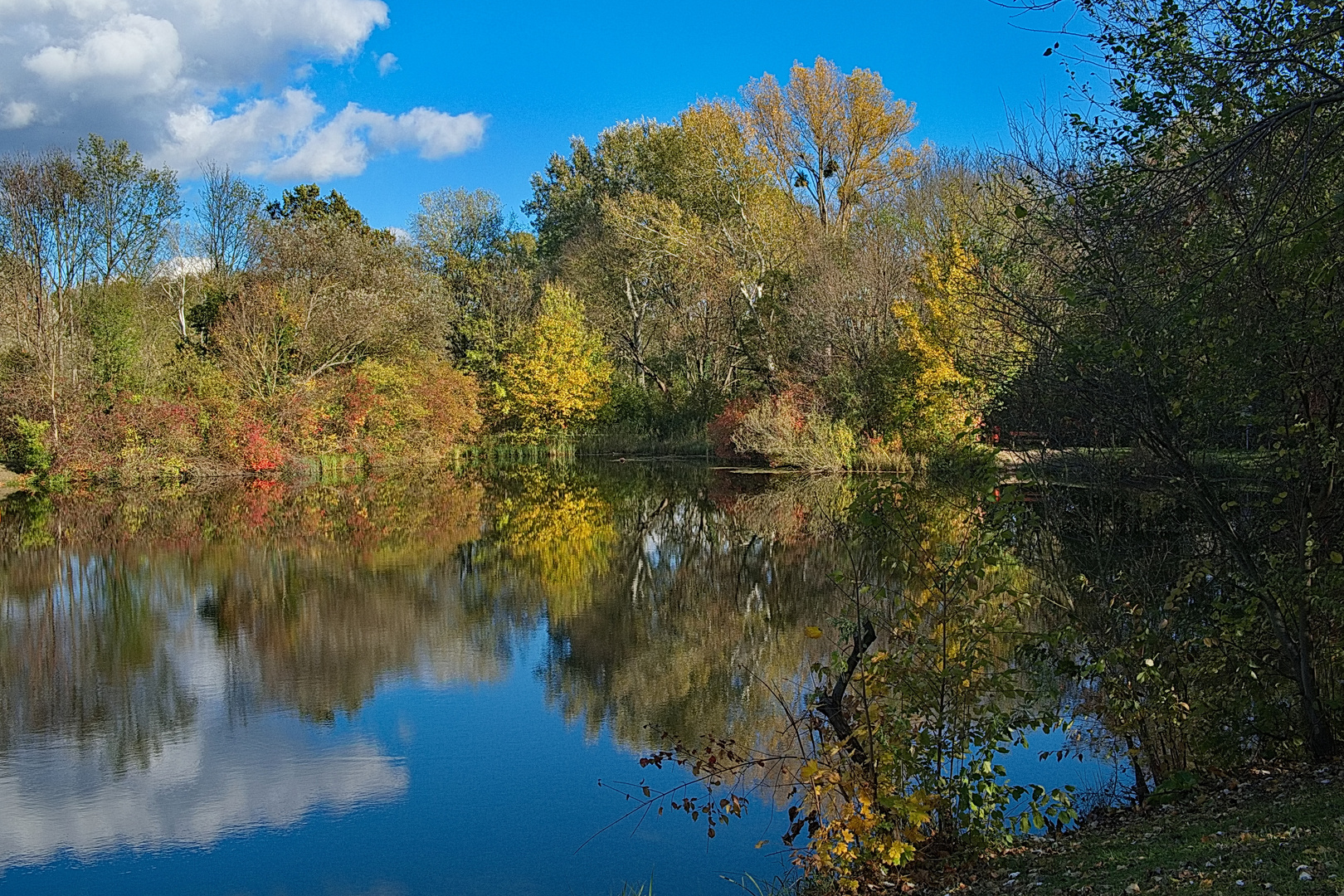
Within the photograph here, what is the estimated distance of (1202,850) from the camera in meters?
4.81

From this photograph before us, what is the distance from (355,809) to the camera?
7.32m

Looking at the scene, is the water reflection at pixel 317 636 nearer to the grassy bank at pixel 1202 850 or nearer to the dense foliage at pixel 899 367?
the dense foliage at pixel 899 367

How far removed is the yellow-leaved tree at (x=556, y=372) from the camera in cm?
4525

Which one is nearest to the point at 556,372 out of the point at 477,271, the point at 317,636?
the point at 477,271

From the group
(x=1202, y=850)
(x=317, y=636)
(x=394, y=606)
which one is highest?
(x=394, y=606)

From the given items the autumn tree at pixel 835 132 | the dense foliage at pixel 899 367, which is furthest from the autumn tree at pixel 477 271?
the autumn tree at pixel 835 132

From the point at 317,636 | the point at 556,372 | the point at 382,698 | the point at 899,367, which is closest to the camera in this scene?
the point at 382,698

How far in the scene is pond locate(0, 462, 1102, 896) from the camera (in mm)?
6582

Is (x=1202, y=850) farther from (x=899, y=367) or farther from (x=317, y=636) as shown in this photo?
(x=899, y=367)

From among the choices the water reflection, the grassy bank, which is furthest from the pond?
the grassy bank

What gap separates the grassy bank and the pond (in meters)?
1.58

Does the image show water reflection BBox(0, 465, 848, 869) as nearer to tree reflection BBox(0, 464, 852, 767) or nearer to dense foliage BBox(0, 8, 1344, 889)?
tree reflection BBox(0, 464, 852, 767)

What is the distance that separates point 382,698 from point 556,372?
36.0 meters

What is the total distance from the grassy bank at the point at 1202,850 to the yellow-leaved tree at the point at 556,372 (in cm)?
4011
